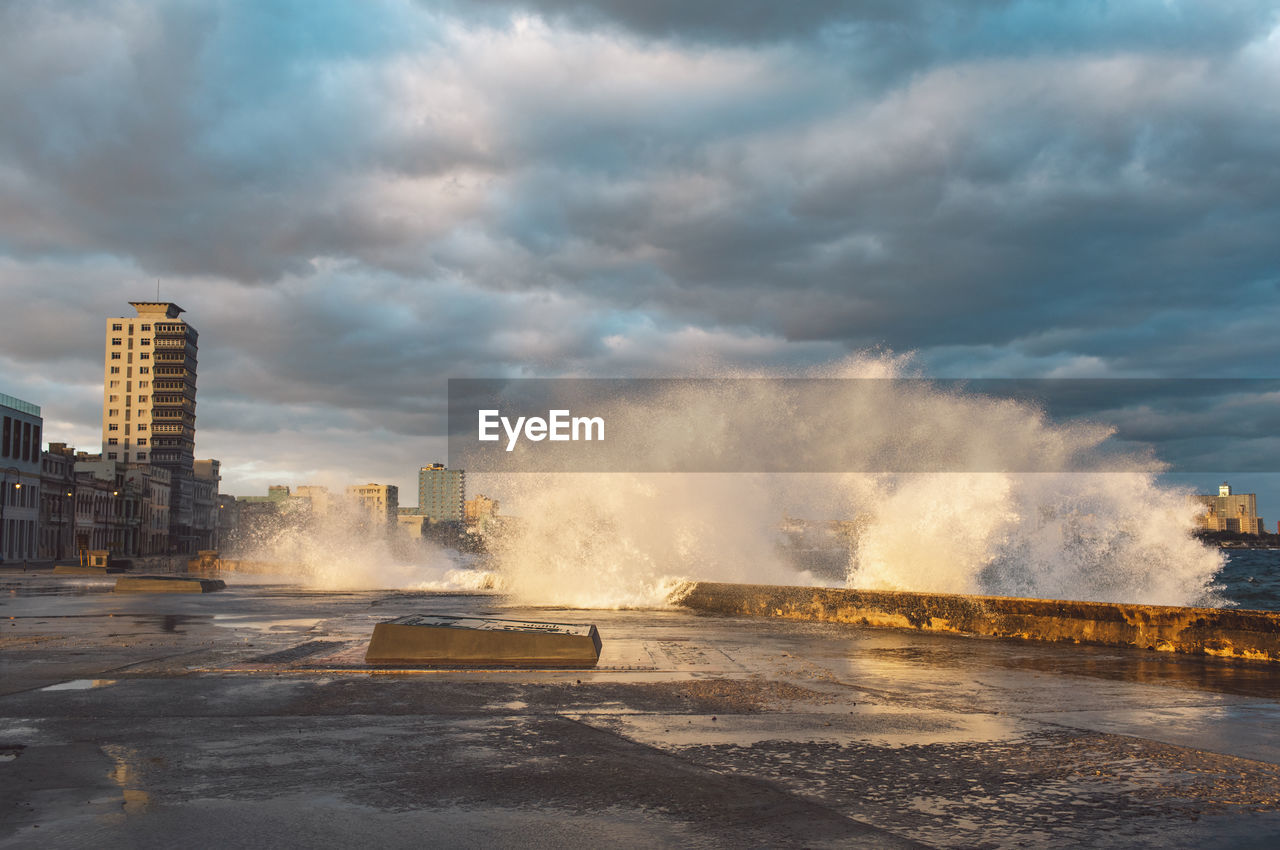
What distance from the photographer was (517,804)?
15.6 feet

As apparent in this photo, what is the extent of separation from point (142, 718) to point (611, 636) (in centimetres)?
787

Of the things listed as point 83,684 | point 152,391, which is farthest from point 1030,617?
point 152,391

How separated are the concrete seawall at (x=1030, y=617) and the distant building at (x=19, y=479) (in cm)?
8532

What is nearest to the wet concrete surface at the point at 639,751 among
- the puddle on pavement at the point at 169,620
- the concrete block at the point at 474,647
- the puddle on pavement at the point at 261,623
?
the concrete block at the point at 474,647

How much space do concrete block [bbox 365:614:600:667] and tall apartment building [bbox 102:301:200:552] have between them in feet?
545

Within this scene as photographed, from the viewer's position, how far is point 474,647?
1061cm

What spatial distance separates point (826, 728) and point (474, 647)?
4.81 m

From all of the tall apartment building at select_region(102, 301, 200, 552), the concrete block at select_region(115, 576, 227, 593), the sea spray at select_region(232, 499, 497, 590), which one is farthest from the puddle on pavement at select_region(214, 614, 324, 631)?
the tall apartment building at select_region(102, 301, 200, 552)

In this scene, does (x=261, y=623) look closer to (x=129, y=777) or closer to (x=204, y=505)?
(x=129, y=777)

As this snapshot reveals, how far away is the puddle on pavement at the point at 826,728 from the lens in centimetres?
648

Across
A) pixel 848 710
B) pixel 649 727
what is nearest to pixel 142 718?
pixel 649 727

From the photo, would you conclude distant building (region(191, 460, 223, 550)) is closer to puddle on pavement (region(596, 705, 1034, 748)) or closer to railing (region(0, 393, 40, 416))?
railing (region(0, 393, 40, 416))

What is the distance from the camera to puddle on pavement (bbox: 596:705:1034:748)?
6.48 m

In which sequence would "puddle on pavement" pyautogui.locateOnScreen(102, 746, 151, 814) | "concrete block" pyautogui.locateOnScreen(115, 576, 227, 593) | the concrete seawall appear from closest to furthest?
"puddle on pavement" pyautogui.locateOnScreen(102, 746, 151, 814)
the concrete seawall
"concrete block" pyautogui.locateOnScreen(115, 576, 227, 593)
